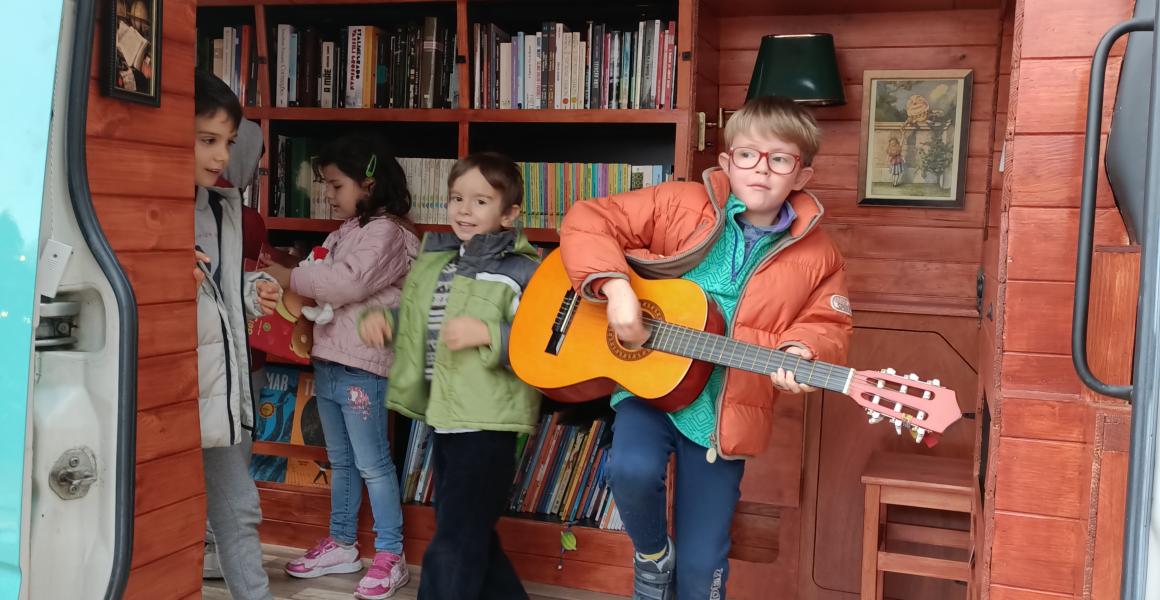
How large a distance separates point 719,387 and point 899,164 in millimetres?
1298

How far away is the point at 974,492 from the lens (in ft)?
7.84

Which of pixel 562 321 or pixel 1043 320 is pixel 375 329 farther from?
pixel 1043 320

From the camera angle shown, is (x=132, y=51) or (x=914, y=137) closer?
(x=132, y=51)

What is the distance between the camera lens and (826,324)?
7.20 ft

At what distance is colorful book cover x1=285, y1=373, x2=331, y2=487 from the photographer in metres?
3.39

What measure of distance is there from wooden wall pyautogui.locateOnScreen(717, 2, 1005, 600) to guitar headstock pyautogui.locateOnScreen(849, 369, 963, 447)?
112 cm

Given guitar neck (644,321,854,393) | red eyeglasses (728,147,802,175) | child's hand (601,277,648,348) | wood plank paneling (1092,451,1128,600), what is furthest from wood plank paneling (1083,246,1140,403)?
child's hand (601,277,648,348)

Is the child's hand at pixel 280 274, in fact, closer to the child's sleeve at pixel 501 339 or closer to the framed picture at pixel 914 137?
the child's sleeve at pixel 501 339

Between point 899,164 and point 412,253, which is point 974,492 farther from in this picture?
point 412,253

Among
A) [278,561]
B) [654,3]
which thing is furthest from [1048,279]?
[278,561]

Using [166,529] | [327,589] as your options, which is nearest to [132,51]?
[166,529]

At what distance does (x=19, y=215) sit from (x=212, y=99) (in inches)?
44.3

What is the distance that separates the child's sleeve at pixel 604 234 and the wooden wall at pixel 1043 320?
79cm

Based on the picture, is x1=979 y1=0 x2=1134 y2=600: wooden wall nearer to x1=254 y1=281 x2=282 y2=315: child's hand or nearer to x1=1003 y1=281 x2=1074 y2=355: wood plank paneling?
x1=1003 y1=281 x2=1074 y2=355: wood plank paneling
